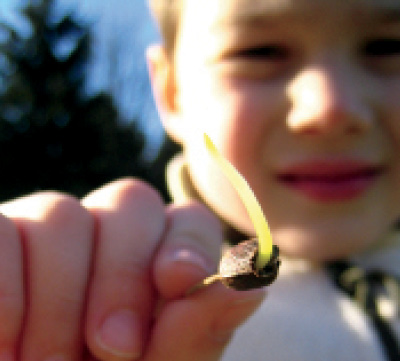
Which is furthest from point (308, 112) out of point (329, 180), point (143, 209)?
point (143, 209)

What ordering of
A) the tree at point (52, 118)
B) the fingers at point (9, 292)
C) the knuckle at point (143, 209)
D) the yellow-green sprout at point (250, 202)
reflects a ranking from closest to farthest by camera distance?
the yellow-green sprout at point (250, 202) < the fingers at point (9, 292) < the knuckle at point (143, 209) < the tree at point (52, 118)

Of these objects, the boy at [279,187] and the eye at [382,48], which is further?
the eye at [382,48]

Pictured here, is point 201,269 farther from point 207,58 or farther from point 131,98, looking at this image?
point 131,98

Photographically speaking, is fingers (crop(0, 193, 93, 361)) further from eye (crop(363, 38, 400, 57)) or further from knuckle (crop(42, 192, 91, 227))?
eye (crop(363, 38, 400, 57))

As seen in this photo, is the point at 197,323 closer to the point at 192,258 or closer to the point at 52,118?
the point at 192,258

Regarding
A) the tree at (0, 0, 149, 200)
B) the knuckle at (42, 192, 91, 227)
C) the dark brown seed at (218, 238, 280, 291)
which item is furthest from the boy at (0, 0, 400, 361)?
the tree at (0, 0, 149, 200)

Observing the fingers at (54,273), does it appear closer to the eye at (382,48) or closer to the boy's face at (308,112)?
the boy's face at (308,112)

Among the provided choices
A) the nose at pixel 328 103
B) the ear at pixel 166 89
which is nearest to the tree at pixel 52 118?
the ear at pixel 166 89
